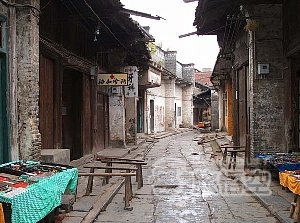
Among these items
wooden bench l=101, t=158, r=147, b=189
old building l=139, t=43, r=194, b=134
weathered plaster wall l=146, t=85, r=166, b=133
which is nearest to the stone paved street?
wooden bench l=101, t=158, r=147, b=189

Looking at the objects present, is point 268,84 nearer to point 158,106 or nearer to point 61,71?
point 61,71

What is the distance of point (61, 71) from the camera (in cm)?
Result: 1086

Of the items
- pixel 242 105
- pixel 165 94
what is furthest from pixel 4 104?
pixel 165 94

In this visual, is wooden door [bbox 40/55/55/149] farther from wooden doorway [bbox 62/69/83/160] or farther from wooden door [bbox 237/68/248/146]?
wooden door [bbox 237/68/248/146]

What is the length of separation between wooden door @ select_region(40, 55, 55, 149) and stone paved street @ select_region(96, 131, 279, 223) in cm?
226

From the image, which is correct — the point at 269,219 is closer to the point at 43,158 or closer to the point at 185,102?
the point at 43,158

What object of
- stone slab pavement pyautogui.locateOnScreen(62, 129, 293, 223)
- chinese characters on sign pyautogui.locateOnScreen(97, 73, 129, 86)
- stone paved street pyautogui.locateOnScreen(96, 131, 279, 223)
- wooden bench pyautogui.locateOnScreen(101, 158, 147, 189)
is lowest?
stone paved street pyautogui.locateOnScreen(96, 131, 279, 223)

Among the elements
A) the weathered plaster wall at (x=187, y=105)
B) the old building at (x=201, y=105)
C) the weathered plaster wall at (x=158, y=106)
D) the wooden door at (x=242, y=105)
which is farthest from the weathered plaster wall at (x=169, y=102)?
the wooden door at (x=242, y=105)

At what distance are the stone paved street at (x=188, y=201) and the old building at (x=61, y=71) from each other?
6.08 feet

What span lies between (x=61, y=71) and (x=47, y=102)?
123 centimetres

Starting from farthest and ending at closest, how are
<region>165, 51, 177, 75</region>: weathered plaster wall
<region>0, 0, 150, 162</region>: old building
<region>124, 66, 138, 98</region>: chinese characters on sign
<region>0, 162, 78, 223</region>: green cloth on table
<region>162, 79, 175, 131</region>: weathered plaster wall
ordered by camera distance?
<region>165, 51, 177, 75</region>: weathered plaster wall
<region>162, 79, 175, 131</region>: weathered plaster wall
<region>124, 66, 138, 98</region>: chinese characters on sign
<region>0, 0, 150, 162</region>: old building
<region>0, 162, 78, 223</region>: green cloth on table

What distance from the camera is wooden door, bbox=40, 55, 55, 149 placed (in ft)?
31.3

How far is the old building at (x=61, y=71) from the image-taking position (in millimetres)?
7160

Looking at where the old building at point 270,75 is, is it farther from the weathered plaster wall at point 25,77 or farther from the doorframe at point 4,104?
the doorframe at point 4,104
